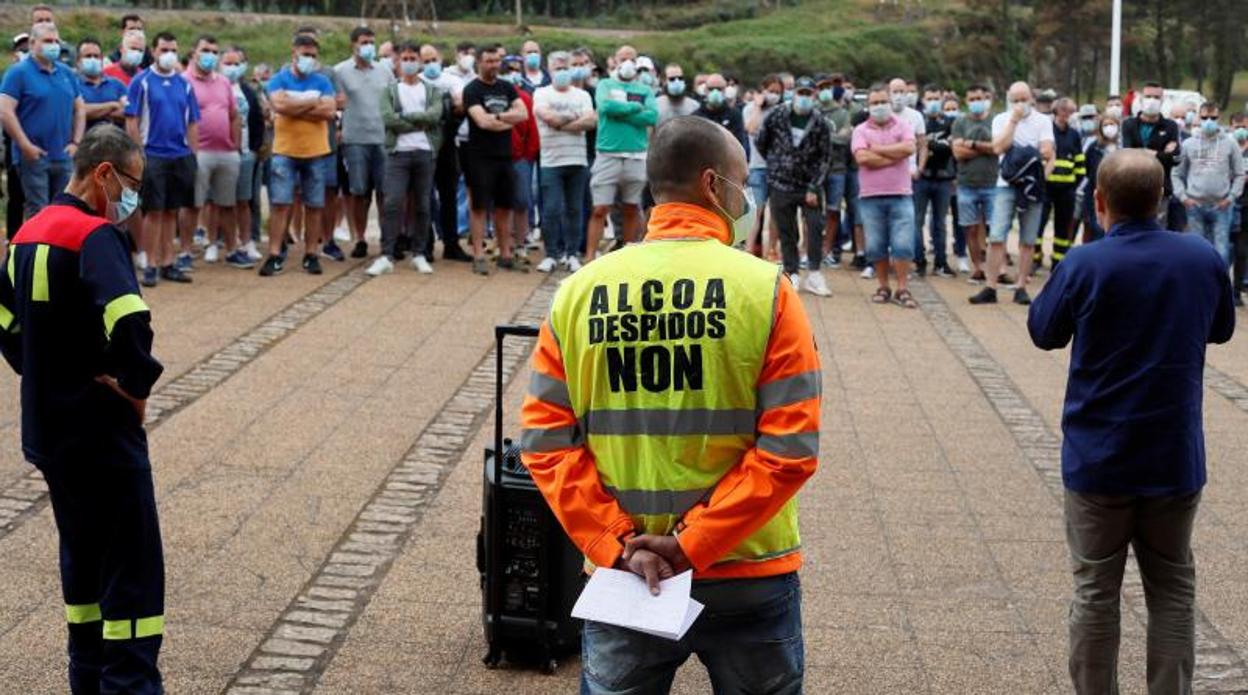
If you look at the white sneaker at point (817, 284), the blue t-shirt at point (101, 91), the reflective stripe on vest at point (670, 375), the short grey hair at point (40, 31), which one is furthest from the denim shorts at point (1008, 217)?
the reflective stripe on vest at point (670, 375)

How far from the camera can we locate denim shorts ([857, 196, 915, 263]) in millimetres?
14859

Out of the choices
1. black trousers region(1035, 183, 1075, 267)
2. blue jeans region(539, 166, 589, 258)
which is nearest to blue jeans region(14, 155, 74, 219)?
blue jeans region(539, 166, 589, 258)

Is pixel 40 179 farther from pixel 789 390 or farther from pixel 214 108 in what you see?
pixel 789 390

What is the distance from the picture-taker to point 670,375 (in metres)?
3.89

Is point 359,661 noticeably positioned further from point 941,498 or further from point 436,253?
point 436,253

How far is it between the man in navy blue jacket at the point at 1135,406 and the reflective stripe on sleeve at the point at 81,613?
316cm

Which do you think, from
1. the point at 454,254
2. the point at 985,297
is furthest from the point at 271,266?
the point at 985,297

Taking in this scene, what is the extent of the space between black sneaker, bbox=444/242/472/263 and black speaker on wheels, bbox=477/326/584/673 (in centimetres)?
1051

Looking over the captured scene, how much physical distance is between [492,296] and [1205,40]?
57598mm

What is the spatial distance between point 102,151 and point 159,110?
8.69 m

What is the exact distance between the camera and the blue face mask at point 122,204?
545 centimetres

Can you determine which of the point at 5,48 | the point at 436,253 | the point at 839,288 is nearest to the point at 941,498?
the point at 839,288

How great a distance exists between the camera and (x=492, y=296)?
1442 cm

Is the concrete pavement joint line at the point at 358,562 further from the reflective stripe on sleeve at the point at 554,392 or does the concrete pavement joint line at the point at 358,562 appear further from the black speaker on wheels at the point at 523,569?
the reflective stripe on sleeve at the point at 554,392
